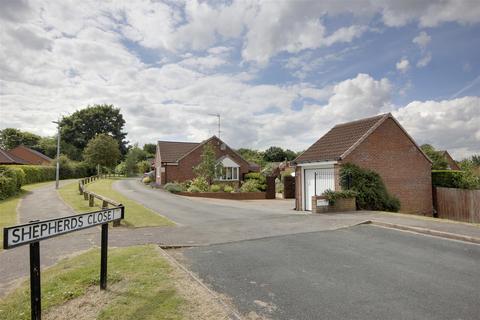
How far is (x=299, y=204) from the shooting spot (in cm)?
2058

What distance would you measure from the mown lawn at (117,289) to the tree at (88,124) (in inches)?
2830

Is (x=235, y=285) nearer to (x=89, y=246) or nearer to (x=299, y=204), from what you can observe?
(x=89, y=246)

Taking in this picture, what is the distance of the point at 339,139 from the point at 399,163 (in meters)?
3.69

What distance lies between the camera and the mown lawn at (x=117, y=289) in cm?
469

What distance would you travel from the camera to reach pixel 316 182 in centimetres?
1972

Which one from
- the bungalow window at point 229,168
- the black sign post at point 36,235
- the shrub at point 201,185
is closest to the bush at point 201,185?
the shrub at point 201,185

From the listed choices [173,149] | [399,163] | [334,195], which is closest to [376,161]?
[399,163]

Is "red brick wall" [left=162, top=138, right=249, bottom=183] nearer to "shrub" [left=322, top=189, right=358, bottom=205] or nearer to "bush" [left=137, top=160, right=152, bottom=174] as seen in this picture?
"shrub" [left=322, top=189, right=358, bottom=205]

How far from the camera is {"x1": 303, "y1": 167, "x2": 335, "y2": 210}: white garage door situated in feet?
A: 61.1

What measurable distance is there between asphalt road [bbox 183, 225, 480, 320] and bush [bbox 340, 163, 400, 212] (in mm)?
7518

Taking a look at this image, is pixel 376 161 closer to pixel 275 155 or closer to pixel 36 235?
pixel 36 235

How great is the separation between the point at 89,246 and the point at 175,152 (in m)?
30.4

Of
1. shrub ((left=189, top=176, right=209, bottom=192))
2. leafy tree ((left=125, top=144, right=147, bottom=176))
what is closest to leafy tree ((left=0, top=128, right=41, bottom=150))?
leafy tree ((left=125, top=144, right=147, bottom=176))

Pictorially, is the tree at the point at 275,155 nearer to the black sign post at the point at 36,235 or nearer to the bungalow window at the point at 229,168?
the bungalow window at the point at 229,168
